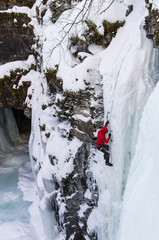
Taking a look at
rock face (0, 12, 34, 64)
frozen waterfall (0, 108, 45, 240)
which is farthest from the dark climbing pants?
rock face (0, 12, 34, 64)

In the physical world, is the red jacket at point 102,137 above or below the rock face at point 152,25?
below

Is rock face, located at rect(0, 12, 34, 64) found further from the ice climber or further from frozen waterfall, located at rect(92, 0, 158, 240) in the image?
the ice climber

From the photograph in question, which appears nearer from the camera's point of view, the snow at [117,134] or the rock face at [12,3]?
the snow at [117,134]

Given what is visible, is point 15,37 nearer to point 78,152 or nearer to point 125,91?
point 78,152

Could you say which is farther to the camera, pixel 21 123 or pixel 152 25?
pixel 21 123

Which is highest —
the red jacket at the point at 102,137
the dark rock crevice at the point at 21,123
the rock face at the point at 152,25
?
the rock face at the point at 152,25

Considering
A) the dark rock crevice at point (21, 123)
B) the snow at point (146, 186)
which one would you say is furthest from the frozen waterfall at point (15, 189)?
the snow at point (146, 186)

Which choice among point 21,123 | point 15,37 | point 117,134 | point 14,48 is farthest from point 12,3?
point 117,134

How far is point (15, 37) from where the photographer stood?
8.22m

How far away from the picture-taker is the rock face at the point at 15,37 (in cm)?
797

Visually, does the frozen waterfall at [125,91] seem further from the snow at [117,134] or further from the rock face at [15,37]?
the rock face at [15,37]

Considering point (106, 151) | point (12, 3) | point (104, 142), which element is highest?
point (12, 3)

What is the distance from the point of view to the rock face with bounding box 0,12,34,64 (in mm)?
7970

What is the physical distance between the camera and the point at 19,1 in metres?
8.09
